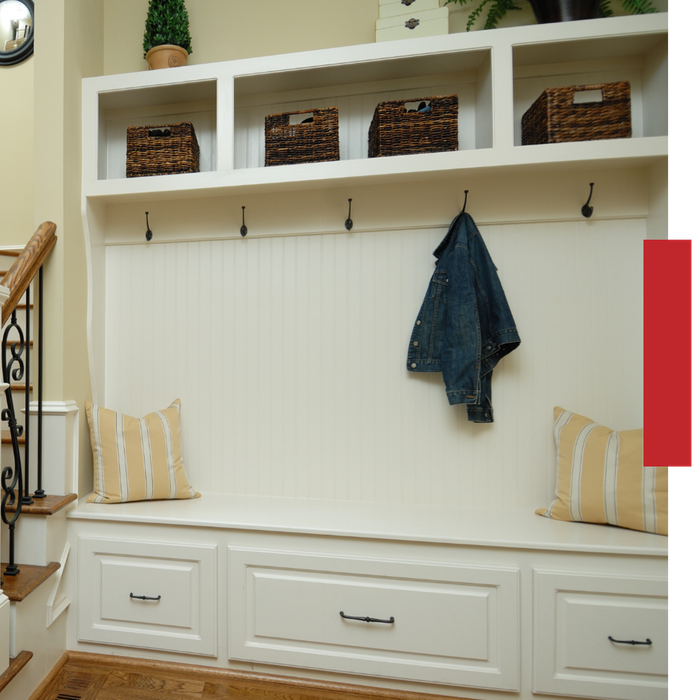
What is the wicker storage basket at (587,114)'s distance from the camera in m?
1.63

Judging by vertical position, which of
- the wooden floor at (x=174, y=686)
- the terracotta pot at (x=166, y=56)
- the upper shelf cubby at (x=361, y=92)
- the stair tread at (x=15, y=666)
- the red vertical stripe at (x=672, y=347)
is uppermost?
the terracotta pot at (x=166, y=56)

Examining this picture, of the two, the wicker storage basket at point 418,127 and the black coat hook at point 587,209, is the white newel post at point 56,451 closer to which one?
the wicker storage basket at point 418,127

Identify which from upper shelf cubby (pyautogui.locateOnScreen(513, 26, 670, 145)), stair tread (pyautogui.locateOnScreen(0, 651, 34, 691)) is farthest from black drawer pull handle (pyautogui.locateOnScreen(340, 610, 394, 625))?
upper shelf cubby (pyautogui.locateOnScreen(513, 26, 670, 145))

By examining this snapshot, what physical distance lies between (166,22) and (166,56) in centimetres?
14

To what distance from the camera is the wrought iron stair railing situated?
1528 millimetres

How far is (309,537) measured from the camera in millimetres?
1634

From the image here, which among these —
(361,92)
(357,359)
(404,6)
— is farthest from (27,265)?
(404,6)

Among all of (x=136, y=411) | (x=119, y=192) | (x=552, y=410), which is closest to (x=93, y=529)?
(x=136, y=411)

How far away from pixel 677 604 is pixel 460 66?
2065 mm

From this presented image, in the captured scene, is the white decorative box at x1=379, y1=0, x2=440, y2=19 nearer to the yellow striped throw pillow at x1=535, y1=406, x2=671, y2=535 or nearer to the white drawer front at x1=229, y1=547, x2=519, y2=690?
the yellow striped throw pillow at x1=535, y1=406, x2=671, y2=535

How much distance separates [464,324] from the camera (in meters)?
1.76

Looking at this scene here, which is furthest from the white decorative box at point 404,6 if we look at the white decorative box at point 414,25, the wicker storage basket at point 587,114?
the wicker storage basket at point 587,114

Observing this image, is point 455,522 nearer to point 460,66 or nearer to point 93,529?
point 93,529

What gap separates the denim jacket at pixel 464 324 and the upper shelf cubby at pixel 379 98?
0.30 metres
